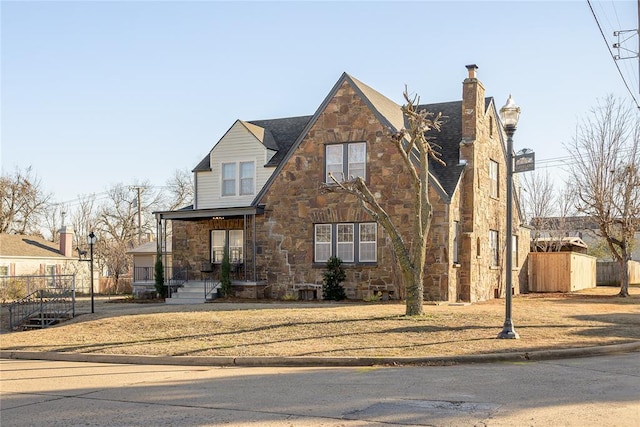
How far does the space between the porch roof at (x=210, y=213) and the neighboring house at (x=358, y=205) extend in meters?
0.05

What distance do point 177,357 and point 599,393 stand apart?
26.7 feet

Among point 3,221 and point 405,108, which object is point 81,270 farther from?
point 405,108

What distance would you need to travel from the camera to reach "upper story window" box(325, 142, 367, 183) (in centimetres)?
2528

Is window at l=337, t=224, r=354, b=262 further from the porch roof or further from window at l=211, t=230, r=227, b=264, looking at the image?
window at l=211, t=230, r=227, b=264

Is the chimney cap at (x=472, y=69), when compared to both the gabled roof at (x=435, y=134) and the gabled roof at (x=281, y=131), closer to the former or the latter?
the gabled roof at (x=435, y=134)

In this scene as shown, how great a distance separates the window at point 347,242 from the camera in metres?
24.9

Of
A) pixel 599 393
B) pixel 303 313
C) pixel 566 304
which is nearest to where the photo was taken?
pixel 599 393

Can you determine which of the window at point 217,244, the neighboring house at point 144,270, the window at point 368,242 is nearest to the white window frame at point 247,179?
the window at point 217,244

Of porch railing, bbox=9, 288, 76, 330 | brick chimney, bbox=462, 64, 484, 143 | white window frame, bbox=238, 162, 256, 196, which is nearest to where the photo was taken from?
porch railing, bbox=9, 288, 76, 330

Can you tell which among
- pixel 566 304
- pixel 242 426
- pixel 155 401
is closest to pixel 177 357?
pixel 155 401

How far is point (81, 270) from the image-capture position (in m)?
A: 49.8

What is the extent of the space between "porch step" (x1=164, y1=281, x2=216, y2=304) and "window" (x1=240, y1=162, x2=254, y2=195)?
441cm

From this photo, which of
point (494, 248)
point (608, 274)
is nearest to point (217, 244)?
point (494, 248)

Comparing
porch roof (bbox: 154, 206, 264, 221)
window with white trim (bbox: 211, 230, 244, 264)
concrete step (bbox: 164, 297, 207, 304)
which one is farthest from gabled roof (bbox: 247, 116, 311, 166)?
concrete step (bbox: 164, 297, 207, 304)
